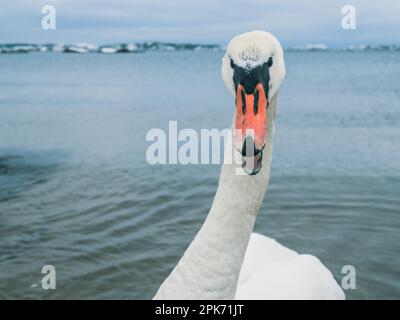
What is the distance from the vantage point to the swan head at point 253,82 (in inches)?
139

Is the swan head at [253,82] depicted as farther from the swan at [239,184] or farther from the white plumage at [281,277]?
the white plumage at [281,277]

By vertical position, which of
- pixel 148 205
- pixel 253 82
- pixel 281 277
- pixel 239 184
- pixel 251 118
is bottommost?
pixel 148 205

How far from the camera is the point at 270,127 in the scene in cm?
433

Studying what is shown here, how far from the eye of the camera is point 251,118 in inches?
143

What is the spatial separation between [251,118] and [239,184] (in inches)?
29.3

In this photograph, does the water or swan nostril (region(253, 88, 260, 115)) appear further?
the water

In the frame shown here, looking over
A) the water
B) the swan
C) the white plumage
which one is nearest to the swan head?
the swan

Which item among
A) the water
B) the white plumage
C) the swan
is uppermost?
the swan

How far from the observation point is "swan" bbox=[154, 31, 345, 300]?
365 cm

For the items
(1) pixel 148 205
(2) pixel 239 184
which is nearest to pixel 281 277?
(2) pixel 239 184

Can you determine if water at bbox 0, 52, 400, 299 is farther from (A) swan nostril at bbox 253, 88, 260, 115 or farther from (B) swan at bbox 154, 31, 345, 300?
(A) swan nostril at bbox 253, 88, 260, 115

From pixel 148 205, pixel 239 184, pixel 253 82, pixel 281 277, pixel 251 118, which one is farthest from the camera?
pixel 148 205

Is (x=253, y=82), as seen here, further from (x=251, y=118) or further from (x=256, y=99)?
(x=251, y=118)
